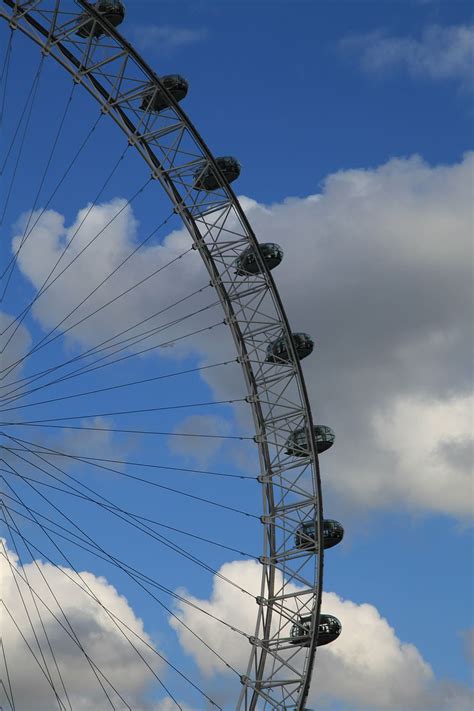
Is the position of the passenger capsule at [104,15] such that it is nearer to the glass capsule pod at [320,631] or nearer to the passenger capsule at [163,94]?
the passenger capsule at [163,94]

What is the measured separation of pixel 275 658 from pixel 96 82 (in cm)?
1823

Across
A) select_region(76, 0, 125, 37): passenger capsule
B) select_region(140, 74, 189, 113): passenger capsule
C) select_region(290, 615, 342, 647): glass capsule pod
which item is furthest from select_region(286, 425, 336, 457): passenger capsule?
select_region(76, 0, 125, 37): passenger capsule

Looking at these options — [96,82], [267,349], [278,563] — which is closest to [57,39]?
[96,82]

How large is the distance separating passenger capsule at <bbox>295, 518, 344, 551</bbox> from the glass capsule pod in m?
2.17

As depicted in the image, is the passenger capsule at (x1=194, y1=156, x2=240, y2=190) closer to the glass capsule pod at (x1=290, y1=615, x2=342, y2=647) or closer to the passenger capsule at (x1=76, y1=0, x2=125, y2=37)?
the passenger capsule at (x1=76, y1=0, x2=125, y2=37)

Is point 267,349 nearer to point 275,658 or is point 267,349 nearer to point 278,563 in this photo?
point 278,563

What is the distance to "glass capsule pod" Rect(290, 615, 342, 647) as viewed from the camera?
38.8 metres

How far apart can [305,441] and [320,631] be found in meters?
5.80

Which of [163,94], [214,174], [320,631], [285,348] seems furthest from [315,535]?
[163,94]

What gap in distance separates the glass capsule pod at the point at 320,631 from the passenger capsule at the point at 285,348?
8034 millimetres

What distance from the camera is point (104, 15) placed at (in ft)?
127

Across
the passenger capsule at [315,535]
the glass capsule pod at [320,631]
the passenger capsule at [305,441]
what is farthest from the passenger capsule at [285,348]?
the glass capsule pod at [320,631]

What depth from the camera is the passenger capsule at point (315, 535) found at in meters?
39.6

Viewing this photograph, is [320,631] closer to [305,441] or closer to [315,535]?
[315,535]
